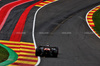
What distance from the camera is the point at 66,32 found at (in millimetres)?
33594

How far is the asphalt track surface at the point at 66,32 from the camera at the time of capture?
979 inches

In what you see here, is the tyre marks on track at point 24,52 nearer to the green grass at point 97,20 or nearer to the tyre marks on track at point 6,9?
the tyre marks on track at point 6,9

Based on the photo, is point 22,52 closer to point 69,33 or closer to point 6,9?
point 69,33

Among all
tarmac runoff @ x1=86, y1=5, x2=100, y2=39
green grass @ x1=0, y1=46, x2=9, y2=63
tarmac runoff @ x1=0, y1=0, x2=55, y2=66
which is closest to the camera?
tarmac runoff @ x1=0, y1=0, x2=55, y2=66

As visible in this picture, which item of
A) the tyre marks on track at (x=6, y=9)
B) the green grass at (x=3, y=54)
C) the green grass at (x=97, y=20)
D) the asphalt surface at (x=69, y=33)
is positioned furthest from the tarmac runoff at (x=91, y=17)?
the green grass at (x=3, y=54)

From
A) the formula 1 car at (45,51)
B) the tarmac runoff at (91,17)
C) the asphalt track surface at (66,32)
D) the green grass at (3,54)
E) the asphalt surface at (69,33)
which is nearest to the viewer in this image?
the formula 1 car at (45,51)

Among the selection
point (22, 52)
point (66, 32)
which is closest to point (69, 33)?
point (66, 32)

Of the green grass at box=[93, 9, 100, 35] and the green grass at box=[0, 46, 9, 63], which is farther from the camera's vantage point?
the green grass at box=[93, 9, 100, 35]

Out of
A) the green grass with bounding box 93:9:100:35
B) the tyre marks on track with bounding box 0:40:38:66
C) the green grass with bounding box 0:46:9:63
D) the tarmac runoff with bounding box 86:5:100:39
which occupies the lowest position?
the green grass with bounding box 93:9:100:35

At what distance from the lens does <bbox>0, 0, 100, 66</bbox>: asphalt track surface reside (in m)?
24.9

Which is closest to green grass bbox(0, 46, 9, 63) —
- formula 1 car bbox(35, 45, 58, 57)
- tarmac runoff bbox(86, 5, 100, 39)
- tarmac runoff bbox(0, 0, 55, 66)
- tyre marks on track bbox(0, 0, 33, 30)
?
tarmac runoff bbox(0, 0, 55, 66)

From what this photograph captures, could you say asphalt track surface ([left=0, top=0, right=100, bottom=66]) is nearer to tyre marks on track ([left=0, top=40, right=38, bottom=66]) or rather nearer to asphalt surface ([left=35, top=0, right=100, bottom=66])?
asphalt surface ([left=35, top=0, right=100, bottom=66])

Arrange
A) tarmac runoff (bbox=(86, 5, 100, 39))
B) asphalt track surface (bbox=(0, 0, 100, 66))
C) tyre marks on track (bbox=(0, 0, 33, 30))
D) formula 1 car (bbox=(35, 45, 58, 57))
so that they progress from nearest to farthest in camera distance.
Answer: formula 1 car (bbox=(35, 45, 58, 57)), asphalt track surface (bbox=(0, 0, 100, 66)), tarmac runoff (bbox=(86, 5, 100, 39)), tyre marks on track (bbox=(0, 0, 33, 30))

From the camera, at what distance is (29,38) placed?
3095 centimetres
